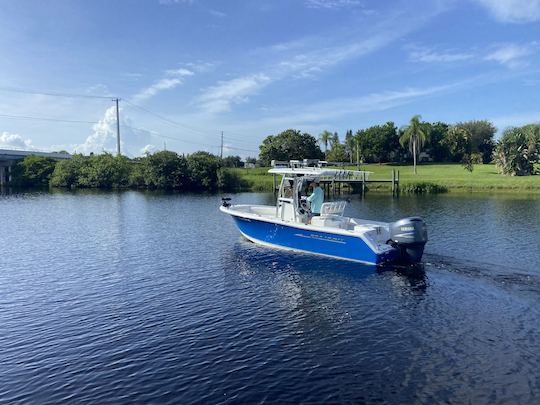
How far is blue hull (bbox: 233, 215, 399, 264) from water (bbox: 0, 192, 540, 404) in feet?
2.13

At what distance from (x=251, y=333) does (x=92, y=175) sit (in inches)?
3506

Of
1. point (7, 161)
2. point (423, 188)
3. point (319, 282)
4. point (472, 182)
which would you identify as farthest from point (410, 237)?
point (7, 161)

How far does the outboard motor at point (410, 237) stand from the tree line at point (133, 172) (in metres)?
61.1

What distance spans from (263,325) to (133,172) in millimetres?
83738

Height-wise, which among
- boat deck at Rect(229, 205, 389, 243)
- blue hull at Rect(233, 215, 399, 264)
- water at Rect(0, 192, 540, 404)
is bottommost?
water at Rect(0, 192, 540, 404)

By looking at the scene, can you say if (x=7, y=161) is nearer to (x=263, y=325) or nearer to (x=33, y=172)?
(x=33, y=172)

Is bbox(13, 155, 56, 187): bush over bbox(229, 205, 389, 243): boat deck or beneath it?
over

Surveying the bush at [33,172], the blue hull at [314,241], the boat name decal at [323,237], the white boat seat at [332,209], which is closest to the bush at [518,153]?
the white boat seat at [332,209]

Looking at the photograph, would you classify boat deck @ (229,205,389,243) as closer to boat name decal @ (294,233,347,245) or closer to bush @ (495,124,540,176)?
boat name decal @ (294,233,347,245)

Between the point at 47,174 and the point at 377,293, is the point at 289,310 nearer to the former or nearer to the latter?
the point at 377,293

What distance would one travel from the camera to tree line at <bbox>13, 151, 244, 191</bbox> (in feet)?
273

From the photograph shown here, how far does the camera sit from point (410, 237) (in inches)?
778

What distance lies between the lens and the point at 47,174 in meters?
104

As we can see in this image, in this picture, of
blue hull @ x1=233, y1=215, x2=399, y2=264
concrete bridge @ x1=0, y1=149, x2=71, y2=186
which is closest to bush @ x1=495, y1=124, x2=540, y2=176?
blue hull @ x1=233, y1=215, x2=399, y2=264
